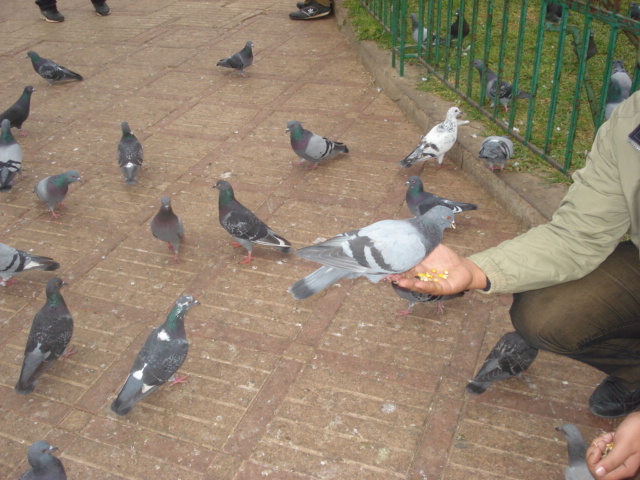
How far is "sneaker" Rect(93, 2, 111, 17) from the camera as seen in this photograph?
10625 millimetres

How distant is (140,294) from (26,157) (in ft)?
9.77

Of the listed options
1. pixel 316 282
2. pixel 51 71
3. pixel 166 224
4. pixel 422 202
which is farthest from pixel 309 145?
pixel 51 71

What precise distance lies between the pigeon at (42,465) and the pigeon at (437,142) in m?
3.72

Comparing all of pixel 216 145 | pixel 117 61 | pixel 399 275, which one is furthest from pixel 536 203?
pixel 117 61

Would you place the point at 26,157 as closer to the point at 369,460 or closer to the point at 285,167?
the point at 285,167

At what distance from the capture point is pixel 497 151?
4.68 metres

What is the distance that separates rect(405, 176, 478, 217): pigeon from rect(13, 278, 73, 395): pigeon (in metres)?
2.64

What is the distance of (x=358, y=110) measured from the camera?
667cm

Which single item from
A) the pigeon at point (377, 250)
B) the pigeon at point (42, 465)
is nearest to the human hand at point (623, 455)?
the pigeon at point (377, 250)

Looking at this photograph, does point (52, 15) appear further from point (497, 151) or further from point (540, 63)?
point (497, 151)

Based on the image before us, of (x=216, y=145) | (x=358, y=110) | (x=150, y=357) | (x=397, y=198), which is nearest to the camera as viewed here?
(x=150, y=357)

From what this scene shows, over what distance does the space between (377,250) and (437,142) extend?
8.12 ft

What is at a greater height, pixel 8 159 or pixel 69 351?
pixel 8 159

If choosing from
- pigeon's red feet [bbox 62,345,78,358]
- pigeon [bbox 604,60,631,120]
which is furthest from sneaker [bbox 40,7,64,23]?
pigeon [bbox 604,60,631,120]
